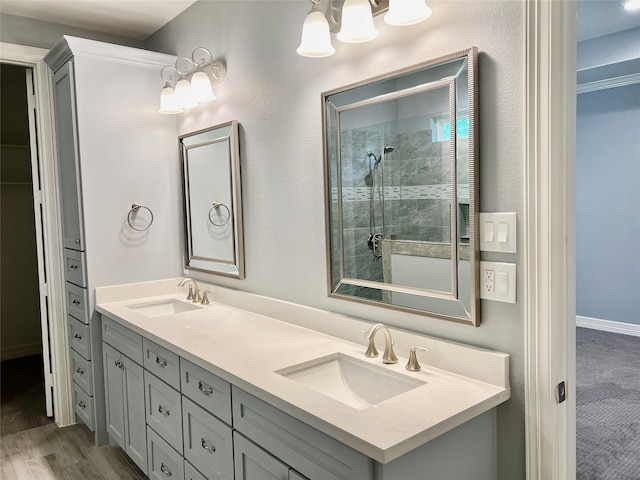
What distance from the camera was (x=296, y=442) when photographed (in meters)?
1.39

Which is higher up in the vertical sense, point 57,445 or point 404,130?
point 404,130

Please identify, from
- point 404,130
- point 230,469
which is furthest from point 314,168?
point 230,469

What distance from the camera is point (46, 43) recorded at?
3.08m

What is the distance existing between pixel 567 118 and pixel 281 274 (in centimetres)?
140

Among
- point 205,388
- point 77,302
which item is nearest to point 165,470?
point 205,388

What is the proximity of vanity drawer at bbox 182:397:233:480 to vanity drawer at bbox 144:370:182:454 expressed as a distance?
0.19 ft

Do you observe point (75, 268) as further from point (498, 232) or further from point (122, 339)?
point (498, 232)

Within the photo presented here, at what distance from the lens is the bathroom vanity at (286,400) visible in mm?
1272

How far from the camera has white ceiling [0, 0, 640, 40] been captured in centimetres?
283

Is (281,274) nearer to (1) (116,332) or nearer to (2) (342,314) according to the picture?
(2) (342,314)

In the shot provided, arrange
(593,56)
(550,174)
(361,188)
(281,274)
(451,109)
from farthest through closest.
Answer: (593,56)
(281,274)
(361,188)
(451,109)
(550,174)

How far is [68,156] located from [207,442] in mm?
1947

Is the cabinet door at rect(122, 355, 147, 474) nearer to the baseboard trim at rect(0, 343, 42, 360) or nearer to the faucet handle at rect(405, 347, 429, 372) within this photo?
the faucet handle at rect(405, 347, 429, 372)

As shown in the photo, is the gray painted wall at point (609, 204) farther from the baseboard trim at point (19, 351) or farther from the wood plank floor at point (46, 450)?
the baseboard trim at point (19, 351)
